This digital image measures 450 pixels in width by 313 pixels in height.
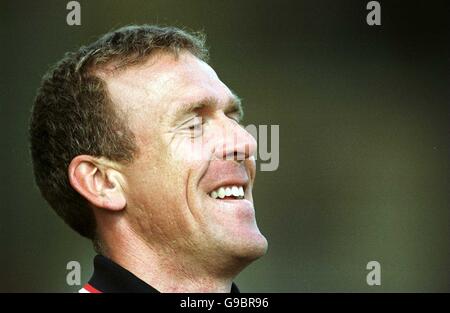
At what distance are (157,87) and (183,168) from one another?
207 mm

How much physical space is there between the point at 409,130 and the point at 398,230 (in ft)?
1.73

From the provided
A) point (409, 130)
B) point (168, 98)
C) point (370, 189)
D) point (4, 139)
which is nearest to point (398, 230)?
point (370, 189)

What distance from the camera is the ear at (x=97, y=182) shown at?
196 cm

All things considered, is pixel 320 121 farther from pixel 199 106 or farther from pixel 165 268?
pixel 165 268

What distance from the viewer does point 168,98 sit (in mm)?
1966

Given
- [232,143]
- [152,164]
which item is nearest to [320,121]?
[232,143]

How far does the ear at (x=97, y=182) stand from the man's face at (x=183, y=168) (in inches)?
1.0

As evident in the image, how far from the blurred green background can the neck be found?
1660 mm

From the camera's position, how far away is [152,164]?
1.94 meters

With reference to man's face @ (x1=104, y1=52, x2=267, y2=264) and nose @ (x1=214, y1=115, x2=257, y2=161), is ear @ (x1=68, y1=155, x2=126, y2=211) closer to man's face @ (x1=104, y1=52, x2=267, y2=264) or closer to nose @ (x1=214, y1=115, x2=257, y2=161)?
man's face @ (x1=104, y1=52, x2=267, y2=264)

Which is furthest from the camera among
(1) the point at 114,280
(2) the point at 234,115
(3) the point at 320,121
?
(3) the point at 320,121

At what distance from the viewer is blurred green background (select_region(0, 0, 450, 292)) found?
364 centimetres

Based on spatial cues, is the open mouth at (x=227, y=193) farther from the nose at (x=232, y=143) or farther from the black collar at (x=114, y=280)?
the black collar at (x=114, y=280)

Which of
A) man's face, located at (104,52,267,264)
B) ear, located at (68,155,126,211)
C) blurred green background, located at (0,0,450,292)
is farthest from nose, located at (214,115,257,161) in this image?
blurred green background, located at (0,0,450,292)
